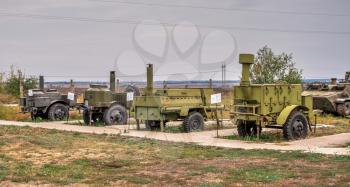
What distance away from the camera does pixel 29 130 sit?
2100 cm

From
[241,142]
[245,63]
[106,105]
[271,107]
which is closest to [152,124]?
[106,105]

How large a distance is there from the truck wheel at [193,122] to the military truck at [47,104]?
27.5 ft

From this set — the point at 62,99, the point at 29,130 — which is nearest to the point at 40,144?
the point at 29,130

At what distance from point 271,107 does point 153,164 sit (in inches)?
249

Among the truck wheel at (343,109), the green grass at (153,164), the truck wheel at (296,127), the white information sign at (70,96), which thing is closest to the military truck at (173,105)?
the green grass at (153,164)

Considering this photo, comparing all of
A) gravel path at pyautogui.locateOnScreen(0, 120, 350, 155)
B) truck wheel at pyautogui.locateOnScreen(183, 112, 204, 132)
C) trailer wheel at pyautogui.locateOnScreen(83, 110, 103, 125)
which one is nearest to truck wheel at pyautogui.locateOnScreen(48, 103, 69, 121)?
trailer wheel at pyautogui.locateOnScreen(83, 110, 103, 125)

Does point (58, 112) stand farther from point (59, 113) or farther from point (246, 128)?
point (246, 128)

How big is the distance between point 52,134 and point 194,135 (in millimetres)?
4881

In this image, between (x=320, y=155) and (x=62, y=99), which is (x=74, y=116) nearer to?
(x=62, y=99)

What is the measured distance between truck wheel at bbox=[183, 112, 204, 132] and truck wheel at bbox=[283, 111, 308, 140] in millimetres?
4126

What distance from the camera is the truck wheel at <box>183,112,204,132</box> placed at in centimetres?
2053

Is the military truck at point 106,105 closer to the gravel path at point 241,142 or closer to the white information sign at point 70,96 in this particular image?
the white information sign at point 70,96

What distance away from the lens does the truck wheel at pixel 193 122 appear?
2053 cm

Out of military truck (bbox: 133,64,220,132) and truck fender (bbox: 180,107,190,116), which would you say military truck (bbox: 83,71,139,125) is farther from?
truck fender (bbox: 180,107,190,116)
